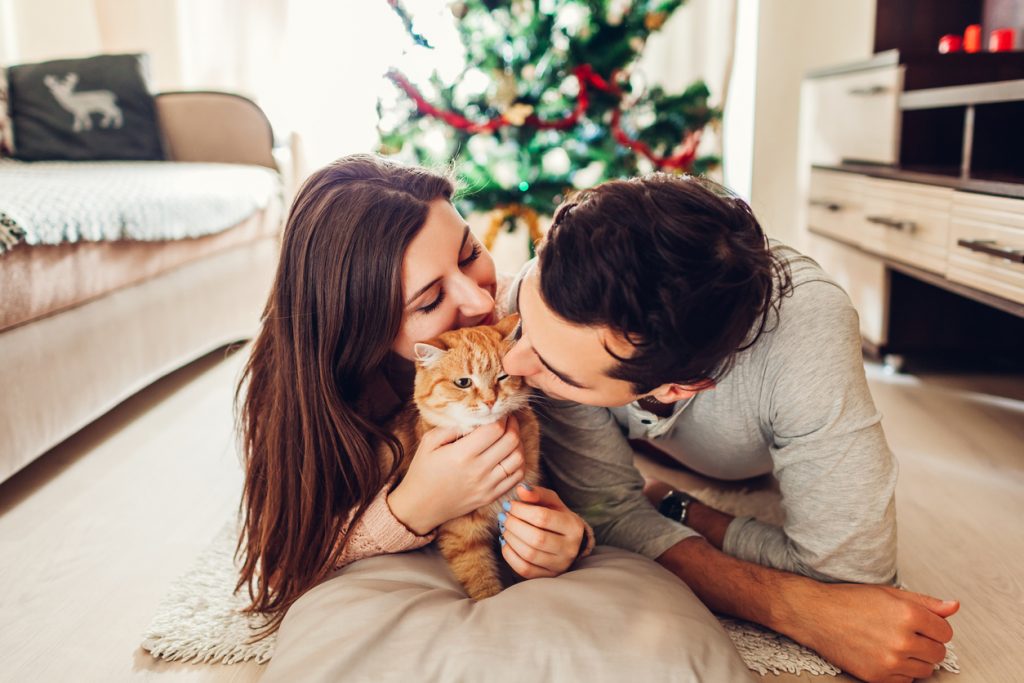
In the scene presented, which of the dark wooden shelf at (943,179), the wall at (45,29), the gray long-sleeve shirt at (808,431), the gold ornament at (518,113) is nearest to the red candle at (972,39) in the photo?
the dark wooden shelf at (943,179)

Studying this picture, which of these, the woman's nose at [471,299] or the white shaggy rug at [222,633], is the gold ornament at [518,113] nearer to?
the woman's nose at [471,299]

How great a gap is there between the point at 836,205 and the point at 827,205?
6 centimetres

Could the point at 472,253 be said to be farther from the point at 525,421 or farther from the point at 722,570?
the point at 722,570

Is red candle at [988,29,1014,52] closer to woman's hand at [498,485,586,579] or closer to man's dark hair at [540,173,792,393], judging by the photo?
man's dark hair at [540,173,792,393]

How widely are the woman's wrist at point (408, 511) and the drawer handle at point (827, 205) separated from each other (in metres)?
1.92

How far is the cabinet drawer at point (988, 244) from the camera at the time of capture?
5.25 ft

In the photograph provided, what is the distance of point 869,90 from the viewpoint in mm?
2398

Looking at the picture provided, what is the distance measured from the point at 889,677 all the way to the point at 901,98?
173cm

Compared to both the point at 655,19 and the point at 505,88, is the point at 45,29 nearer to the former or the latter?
the point at 505,88

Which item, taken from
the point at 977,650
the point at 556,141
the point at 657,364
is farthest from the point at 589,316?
the point at 556,141

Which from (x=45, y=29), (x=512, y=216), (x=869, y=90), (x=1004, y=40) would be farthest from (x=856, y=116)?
(x=45, y=29)

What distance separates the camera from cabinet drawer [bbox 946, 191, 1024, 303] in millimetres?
1602

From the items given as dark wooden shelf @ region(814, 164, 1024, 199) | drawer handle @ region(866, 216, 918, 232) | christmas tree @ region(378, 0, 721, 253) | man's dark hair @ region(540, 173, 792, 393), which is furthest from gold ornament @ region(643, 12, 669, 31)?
man's dark hair @ region(540, 173, 792, 393)

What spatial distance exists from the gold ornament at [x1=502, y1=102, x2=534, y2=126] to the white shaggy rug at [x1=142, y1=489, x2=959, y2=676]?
1609mm
